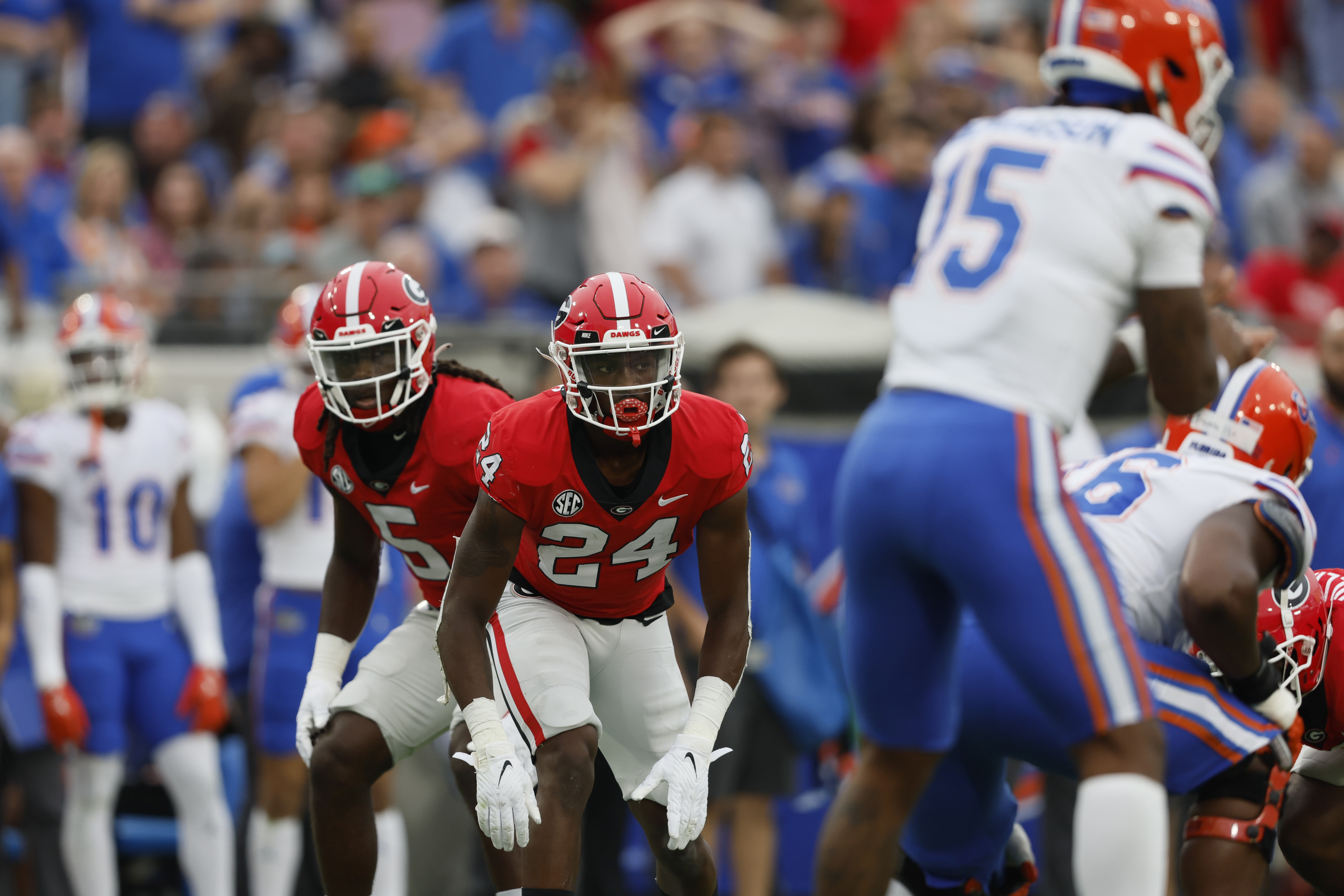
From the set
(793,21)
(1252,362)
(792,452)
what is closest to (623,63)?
(793,21)

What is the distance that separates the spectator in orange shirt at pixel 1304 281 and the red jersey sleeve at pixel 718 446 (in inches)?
237

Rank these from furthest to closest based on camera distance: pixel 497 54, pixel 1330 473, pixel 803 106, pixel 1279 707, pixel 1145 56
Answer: pixel 497 54
pixel 803 106
pixel 1330 473
pixel 1279 707
pixel 1145 56

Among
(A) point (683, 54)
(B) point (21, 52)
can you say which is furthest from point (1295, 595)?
(B) point (21, 52)

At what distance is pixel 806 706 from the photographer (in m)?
6.81

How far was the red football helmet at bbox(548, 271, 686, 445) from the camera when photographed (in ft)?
12.7

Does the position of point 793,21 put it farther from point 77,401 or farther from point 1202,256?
point 1202,256

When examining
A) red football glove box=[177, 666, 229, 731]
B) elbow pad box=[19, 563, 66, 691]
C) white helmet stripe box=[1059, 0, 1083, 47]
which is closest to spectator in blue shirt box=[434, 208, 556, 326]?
red football glove box=[177, 666, 229, 731]

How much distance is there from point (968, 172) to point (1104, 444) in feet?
14.7

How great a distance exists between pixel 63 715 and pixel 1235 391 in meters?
4.32

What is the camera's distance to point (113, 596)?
6492 millimetres

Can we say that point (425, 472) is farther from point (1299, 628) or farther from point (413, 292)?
point (1299, 628)

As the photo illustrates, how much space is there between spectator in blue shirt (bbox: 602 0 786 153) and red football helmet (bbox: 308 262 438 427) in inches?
250

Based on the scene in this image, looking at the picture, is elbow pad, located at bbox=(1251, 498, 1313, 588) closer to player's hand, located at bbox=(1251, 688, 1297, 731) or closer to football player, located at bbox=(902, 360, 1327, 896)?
football player, located at bbox=(902, 360, 1327, 896)

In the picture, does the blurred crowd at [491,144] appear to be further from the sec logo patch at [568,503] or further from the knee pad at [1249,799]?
the knee pad at [1249,799]
